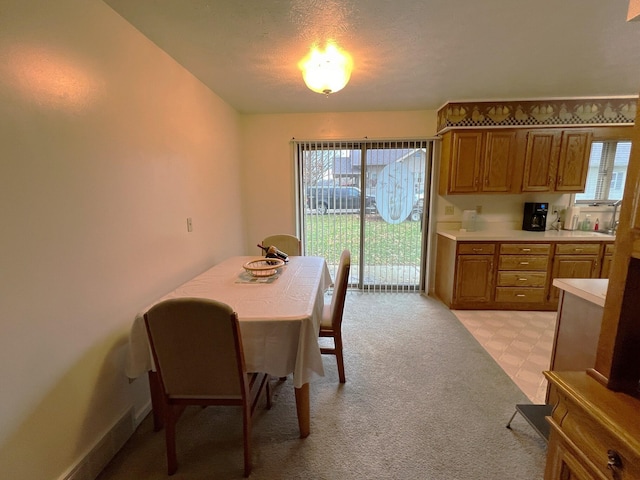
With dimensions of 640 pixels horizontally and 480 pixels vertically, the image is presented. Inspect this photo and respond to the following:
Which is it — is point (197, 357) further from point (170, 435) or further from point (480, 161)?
point (480, 161)

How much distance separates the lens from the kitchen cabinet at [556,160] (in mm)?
3186

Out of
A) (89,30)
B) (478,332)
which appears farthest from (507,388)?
(89,30)

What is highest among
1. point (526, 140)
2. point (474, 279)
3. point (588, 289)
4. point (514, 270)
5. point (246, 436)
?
point (526, 140)

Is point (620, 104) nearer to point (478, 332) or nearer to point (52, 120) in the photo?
point (478, 332)

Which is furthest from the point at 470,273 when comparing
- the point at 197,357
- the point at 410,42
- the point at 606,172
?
the point at 197,357

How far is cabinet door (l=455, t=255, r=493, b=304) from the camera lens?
3.24 m

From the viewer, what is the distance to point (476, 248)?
10.6ft

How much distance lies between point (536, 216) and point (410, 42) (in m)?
2.81

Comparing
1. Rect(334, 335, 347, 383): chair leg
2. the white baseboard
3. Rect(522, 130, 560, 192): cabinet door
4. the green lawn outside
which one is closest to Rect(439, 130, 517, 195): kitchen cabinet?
Rect(522, 130, 560, 192): cabinet door

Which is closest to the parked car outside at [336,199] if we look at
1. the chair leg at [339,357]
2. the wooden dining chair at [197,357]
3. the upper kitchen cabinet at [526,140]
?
the upper kitchen cabinet at [526,140]

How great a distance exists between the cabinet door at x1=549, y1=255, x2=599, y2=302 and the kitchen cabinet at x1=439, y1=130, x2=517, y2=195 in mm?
953

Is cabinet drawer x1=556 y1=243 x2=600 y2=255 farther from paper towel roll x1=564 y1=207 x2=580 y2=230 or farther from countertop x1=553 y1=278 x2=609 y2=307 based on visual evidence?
countertop x1=553 y1=278 x2=609 y2=307

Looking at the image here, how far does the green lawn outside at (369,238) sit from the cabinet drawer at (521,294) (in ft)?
3.38

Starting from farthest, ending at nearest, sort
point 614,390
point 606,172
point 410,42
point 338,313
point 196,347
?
point 606,172 < point 338,313 < point 410,42 < point 196,347 < point 614,390
